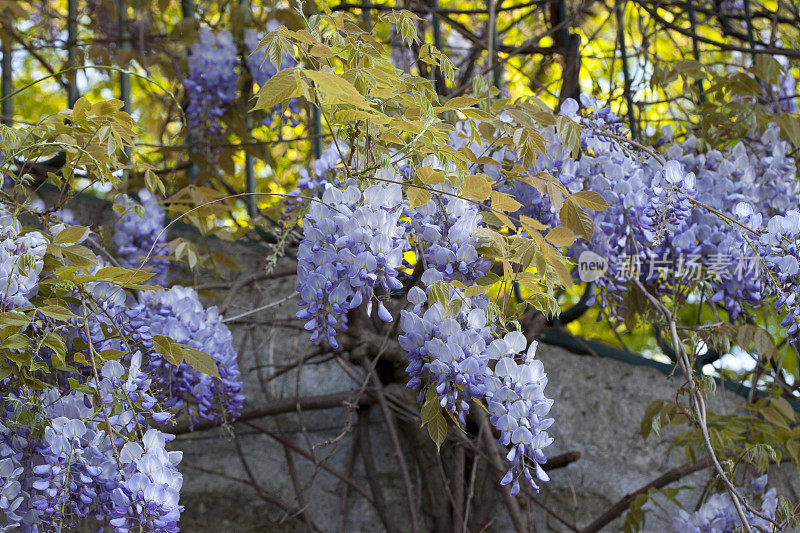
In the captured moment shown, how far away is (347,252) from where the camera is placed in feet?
4.46

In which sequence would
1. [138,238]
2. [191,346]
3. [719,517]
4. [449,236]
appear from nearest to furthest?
[449,236]
[191,346]
[719,517]
[138,238]

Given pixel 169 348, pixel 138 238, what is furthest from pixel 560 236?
pixel 138 238

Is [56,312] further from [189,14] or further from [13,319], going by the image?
[189,14]

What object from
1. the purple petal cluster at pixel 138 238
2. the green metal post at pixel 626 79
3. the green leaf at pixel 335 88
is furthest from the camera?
the green metal post at pixel 626 79

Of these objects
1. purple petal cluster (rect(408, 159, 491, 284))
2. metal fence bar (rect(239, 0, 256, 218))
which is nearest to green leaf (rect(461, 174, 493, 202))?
purple petal cluster (rect(408, 159, 491, 284))

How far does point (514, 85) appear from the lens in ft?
13.3

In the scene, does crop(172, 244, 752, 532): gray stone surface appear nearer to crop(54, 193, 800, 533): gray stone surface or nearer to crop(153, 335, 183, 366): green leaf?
crop(54, 193, 800, 533): gray stone surface

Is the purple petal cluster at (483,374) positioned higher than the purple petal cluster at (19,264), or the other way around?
the purple petal cluster at (19,264)

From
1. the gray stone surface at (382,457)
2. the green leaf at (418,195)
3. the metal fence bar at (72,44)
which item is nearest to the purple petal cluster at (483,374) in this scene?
the green leaf at (418,195)

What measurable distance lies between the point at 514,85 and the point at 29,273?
2945 millimetres

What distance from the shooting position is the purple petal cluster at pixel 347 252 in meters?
1.36

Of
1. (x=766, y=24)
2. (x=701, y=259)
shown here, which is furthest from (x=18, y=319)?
(x=766, y=24)

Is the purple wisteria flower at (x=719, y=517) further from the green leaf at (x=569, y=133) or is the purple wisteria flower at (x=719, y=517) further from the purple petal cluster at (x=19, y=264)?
the purple petal cluster at (x=19, y=264)

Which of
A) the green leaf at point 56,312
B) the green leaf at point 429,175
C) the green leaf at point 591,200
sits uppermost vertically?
the green leaf at point 429,175
